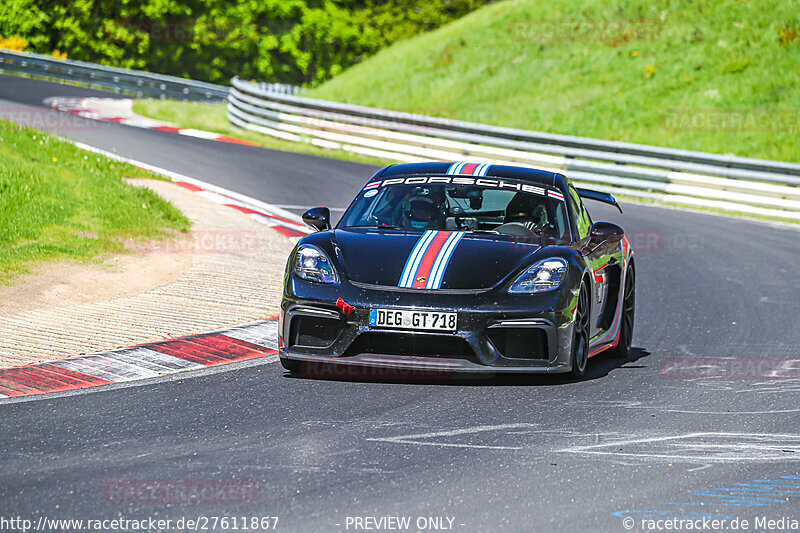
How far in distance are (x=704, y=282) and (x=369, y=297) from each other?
6588 mm

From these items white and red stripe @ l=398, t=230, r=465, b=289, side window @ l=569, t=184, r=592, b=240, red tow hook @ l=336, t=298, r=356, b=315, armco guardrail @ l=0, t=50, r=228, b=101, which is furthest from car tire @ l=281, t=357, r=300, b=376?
armco guardrail @ l=0, t=50, r=228, b=101

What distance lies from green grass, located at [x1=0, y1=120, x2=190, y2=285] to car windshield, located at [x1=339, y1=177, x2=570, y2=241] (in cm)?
373

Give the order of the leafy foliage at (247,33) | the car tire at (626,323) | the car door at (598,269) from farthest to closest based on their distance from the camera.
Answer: the leafy foliage at (247,33), the car tire at (626,323), the car door at (598,269)

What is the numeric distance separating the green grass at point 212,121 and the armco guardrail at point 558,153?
214 millimetres

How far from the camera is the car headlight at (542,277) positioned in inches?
283

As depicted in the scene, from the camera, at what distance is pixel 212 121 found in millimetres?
30031

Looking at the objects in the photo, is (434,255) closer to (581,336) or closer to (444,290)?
(444,290)

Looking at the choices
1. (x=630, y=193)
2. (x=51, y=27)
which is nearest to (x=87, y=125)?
(x=630, y=193)

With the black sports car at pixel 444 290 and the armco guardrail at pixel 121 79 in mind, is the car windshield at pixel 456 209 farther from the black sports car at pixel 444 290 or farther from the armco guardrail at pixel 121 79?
the armco guardrail at pixel 121 79

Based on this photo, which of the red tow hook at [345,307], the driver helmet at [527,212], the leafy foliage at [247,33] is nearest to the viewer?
the red tow hook at [345,307]

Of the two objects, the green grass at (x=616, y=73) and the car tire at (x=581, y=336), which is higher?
the green grass at (x=616, y=73)

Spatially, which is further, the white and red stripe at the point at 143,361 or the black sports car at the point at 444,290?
the white and red stripe at the point at 143,361

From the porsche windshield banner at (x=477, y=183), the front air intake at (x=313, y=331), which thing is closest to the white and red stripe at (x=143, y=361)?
the front air intake at (x=313, y=331)

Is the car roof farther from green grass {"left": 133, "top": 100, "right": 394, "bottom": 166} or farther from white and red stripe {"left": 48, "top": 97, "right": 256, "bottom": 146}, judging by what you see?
white and red stripe {"left": 48, "top": 97, "right": 256, "bottom": 146}
